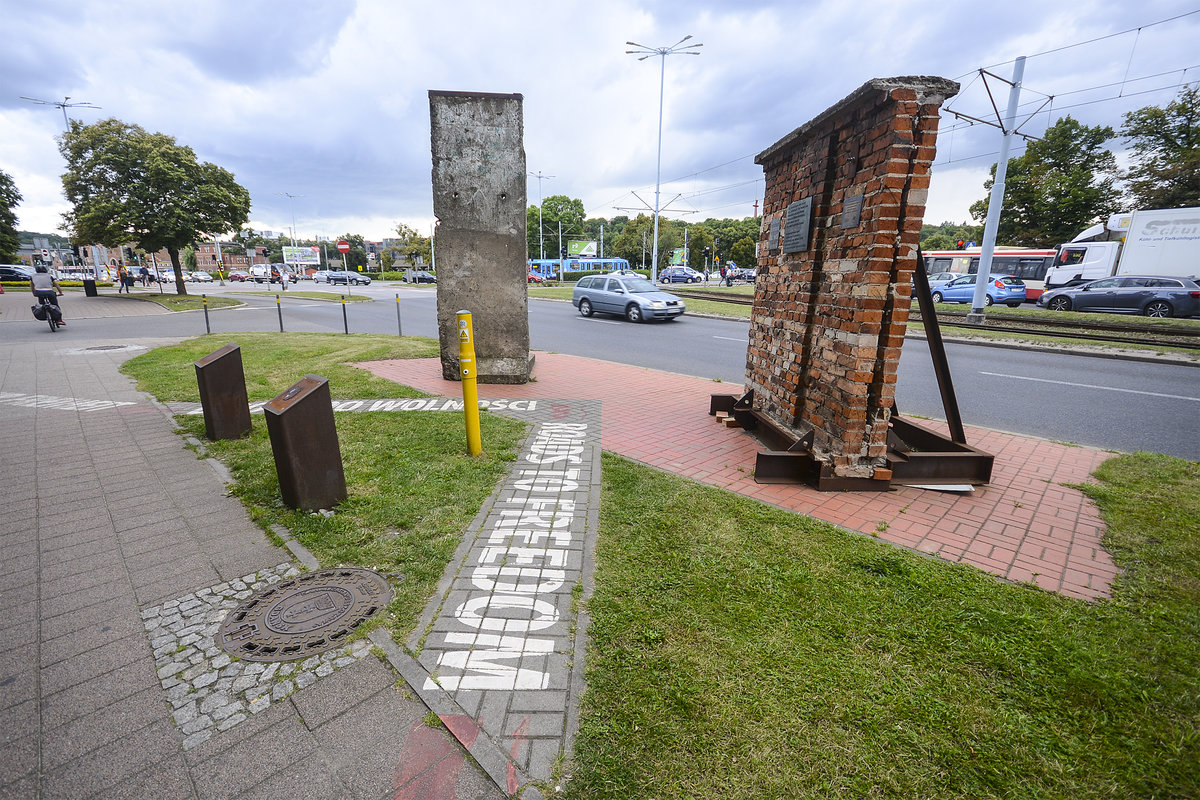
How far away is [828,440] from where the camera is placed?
4309 mm

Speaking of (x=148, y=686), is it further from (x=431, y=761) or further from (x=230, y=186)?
(x=230, y=186)

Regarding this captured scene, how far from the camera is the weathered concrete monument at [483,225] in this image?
725 centimetres

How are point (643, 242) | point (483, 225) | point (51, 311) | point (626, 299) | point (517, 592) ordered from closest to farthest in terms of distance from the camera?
1. point (517, 592)
2. point (483, 225)
3. point (51, 311)
4. point (626, 299)
5. point (643, 242)

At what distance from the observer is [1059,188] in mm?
38750

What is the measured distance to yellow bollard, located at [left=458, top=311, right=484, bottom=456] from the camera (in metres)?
4.85

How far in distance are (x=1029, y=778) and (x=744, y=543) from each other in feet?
5.52

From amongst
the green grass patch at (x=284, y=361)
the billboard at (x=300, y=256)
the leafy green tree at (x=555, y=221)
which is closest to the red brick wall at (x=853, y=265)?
the green grass patch at (x=284, y=361)

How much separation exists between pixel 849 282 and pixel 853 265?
0.13 meters

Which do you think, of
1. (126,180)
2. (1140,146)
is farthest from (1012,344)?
(1140,146)

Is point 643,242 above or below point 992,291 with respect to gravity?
above

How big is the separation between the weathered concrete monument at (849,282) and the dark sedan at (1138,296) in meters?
22.2

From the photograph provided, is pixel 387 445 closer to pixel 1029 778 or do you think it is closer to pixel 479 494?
pixel 479 494

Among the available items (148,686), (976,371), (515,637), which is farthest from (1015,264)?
(148,686)

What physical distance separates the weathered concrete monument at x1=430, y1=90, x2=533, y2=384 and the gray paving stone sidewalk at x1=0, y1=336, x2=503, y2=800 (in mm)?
4325
